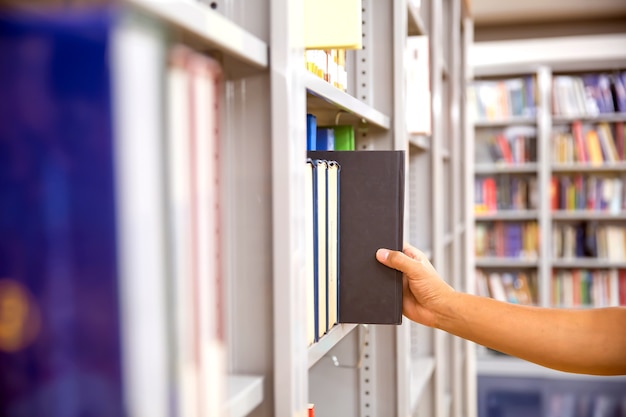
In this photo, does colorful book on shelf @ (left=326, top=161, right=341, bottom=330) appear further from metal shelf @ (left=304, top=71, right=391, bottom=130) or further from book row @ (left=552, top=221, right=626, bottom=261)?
book row @ (left=552, top=221, right=626, bottom=261)

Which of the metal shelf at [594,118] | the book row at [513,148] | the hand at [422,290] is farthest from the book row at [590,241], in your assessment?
the hand at [422,290]

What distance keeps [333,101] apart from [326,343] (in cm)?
41

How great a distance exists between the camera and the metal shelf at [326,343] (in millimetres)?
1093

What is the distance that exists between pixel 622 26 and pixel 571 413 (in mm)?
3615

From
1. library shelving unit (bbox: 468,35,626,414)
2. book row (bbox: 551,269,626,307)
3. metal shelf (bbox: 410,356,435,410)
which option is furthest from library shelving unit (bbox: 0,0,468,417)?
book row (bbox: 551,269,626,307)

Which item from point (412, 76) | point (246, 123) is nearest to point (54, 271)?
point (246, 123)

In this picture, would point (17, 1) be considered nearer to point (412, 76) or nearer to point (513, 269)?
point (412, 76)

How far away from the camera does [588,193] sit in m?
5.75

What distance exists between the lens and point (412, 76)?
2051mm

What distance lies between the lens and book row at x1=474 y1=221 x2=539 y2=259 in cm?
591

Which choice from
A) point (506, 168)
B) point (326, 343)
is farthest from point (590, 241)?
point (326, 343)

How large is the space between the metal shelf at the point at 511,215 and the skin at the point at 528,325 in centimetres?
451

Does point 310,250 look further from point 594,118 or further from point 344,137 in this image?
point 594,118

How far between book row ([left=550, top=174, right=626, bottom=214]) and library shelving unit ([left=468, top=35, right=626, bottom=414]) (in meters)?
0.01
